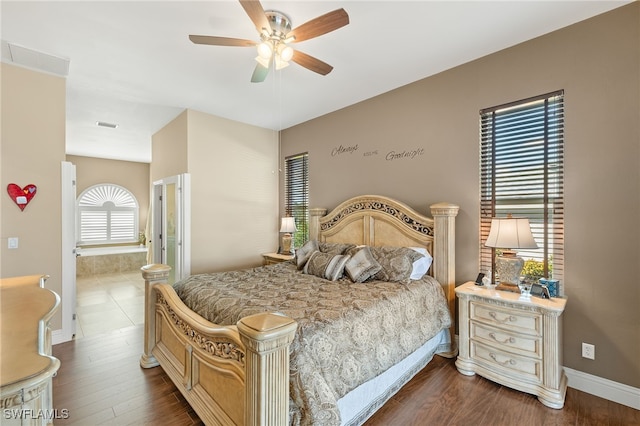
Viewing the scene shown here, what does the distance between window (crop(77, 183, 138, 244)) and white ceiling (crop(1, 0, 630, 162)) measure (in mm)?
4274

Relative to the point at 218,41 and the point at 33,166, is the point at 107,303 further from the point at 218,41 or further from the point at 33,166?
the point at 218,41

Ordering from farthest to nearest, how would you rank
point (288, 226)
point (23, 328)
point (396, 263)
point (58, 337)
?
point (288, 226), point (58, 337), point (396, 263), point (23, 328)

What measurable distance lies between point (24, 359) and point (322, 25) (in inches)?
88.5

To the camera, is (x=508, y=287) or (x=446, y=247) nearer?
(x=508, y=287)

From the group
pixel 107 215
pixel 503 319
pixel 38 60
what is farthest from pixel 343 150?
pixel 107 215

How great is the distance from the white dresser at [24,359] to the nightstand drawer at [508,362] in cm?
289

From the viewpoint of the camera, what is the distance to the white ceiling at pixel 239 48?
218 centimetres

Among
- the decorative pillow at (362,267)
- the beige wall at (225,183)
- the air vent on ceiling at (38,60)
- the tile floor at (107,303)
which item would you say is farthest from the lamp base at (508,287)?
the air vent on ceiling at (38,60)

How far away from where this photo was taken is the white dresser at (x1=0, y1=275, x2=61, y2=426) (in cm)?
81

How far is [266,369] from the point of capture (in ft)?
4.30

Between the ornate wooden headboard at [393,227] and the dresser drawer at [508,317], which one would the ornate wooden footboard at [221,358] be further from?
the ornate wooden headboard at [393,227]

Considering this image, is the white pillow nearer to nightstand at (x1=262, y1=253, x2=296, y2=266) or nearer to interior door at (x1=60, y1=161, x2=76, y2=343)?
nightstand at (x1=262, y1=253, x2=296, y2=266)

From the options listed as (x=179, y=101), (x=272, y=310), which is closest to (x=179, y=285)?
(x=272, y=310)

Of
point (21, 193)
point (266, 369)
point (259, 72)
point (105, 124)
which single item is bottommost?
point (266, 369)
